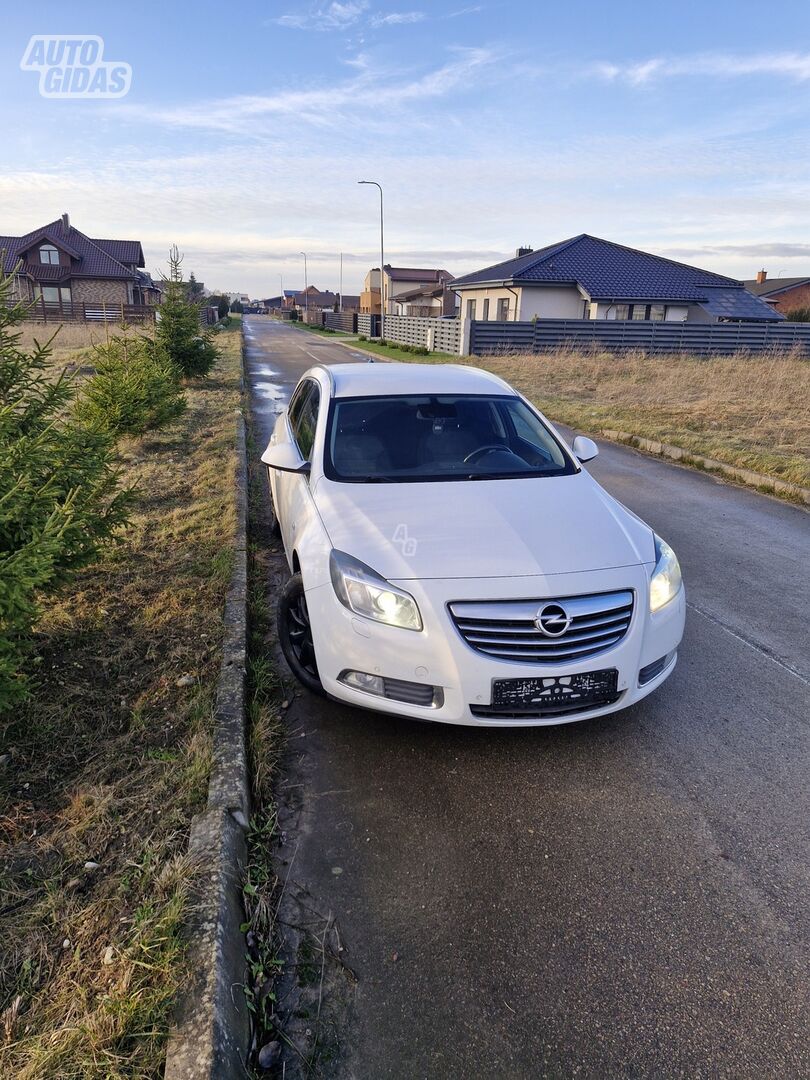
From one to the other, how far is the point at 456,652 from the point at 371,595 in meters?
0.46

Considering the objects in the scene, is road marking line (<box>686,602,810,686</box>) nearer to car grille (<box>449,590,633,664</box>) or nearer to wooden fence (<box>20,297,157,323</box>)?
car grille (<box>449,590,633,664</box>)

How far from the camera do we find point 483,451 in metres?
4.43

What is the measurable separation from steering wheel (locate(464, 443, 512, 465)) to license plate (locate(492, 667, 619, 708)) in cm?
170

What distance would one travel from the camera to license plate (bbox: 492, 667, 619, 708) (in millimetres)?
2957

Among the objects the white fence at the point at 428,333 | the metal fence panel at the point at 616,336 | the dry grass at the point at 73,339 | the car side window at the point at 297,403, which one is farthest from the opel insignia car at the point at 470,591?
the white fence at the point at 428,333

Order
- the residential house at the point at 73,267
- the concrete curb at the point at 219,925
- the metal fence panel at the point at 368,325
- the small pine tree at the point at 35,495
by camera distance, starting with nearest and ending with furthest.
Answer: the concrete curb at the point at 219,925 < the small pine tree at the point at 35,495 < the metal fence panel at the point at 368,325 < the residential house at the point at 73,267

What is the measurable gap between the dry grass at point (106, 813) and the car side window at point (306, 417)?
1098mm

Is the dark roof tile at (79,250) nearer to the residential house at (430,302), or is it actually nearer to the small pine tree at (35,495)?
the residential house at (430,302)

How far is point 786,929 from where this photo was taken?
95.0 inches

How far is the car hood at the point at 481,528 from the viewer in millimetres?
3145

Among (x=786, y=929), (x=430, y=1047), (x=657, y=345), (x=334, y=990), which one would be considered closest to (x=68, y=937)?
(x=334, y=990)

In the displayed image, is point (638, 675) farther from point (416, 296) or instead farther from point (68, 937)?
point (416, 296)

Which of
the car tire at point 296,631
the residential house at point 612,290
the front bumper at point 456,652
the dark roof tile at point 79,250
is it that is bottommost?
the car tire at point 296,631

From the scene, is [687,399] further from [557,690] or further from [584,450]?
[557,690]
